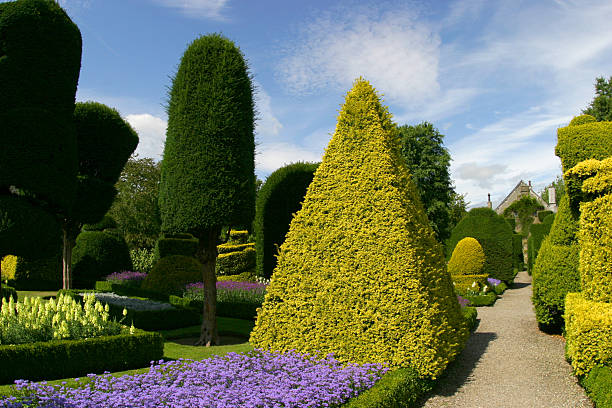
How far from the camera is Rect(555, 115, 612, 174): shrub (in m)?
8.45

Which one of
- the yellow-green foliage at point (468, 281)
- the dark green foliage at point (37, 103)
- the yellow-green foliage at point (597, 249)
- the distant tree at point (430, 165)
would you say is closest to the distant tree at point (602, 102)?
the distant tree at point (430, 165)

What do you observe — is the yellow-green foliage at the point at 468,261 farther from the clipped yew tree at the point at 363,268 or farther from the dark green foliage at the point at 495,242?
the clipped yew tree at the point at 363,268

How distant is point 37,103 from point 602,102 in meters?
35.6

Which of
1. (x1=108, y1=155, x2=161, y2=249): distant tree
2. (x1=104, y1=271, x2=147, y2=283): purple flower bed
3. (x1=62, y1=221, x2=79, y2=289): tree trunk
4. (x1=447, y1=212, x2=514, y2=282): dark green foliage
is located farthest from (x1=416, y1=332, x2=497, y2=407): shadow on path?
(x1=108, y1=155, x2=161, y2=249): distant tree

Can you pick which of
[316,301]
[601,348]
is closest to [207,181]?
[316,301]

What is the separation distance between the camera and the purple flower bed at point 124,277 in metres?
19.8

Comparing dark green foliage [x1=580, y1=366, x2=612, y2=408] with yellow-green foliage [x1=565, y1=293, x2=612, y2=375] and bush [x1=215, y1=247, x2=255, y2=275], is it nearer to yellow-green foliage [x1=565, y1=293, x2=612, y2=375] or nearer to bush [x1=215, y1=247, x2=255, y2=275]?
yellow-green foliage [x1=565, y1=293, x2=612, y2=375]

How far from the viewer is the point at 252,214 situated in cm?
955

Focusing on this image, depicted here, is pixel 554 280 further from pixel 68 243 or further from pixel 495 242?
pixel 68 243

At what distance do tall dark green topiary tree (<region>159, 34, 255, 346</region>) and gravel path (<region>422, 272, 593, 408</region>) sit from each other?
5.12 m

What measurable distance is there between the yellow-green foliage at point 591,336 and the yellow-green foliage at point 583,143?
3.15 m

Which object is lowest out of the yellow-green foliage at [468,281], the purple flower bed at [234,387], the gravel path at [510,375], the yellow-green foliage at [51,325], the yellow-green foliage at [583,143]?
the gravel path at [510,375]

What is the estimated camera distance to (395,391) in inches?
199

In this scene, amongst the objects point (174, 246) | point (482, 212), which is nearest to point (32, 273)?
point (174, 246)
